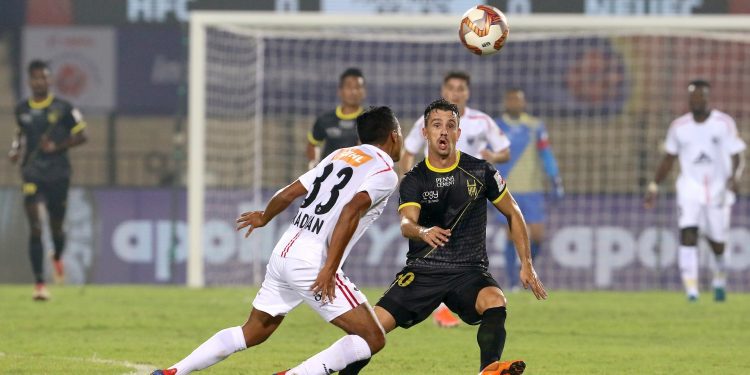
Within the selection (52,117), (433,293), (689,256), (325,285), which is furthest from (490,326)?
(52,117)

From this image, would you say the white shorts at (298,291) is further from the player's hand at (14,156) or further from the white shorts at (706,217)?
the white shorts at (706,217)

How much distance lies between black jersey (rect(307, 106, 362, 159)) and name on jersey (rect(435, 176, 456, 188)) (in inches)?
189

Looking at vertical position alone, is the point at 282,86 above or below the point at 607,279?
above

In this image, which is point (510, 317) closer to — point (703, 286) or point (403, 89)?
point (703, 286)

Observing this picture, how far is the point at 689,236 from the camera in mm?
14797

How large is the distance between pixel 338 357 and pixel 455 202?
1184mm

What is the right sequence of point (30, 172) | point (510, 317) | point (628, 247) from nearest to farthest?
point (510, 317) → point (30, 172) → point (628, 247)

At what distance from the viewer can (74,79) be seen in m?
22.0

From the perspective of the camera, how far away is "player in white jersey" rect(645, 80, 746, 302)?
583 inches

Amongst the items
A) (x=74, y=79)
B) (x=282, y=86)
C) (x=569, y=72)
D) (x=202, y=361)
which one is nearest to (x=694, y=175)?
(x=569, y=72)

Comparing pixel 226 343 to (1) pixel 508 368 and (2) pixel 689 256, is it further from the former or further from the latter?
(2) pixel 689 256

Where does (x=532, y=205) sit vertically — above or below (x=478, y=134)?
below

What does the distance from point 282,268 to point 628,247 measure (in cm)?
1090

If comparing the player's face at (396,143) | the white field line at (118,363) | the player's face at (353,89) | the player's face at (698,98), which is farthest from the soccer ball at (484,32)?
the player's face at (698,98)
